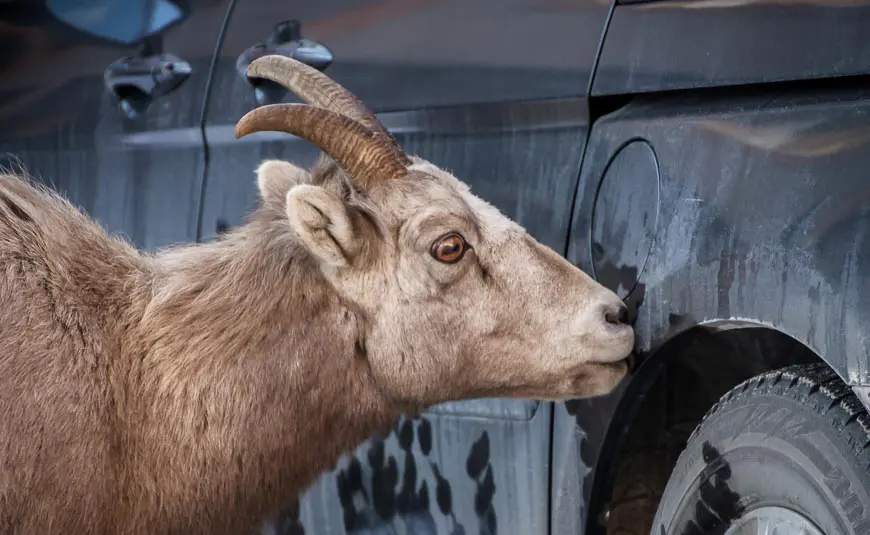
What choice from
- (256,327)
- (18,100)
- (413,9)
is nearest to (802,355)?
(256,327)

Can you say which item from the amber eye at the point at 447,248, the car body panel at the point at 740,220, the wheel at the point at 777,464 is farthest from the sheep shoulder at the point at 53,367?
the wheel at the point at 777,464

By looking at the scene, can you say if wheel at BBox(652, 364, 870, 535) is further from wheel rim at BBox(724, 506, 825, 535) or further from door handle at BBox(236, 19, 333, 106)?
door handle at BBox(236, 19, 333, 106)

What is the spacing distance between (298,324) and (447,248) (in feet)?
1.73

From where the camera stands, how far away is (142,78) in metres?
5.71

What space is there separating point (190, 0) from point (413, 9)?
1.61 meters

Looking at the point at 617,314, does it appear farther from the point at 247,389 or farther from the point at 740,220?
the point at 247,389

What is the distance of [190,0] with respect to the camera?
5.72 meters

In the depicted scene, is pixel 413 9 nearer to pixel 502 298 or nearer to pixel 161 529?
pixel 502 298

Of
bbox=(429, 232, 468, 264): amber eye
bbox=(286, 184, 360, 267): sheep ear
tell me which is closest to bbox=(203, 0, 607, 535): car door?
bbox=(429, 232, 468, 264): amber eye

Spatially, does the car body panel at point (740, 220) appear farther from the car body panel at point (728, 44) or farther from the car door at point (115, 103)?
the car door at point (115, 103)

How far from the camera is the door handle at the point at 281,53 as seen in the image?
4.96 metres

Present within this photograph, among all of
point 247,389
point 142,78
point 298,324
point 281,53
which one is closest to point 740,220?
point 298,324

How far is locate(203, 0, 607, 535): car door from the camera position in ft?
13.2

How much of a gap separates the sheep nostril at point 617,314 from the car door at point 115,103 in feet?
7.83
